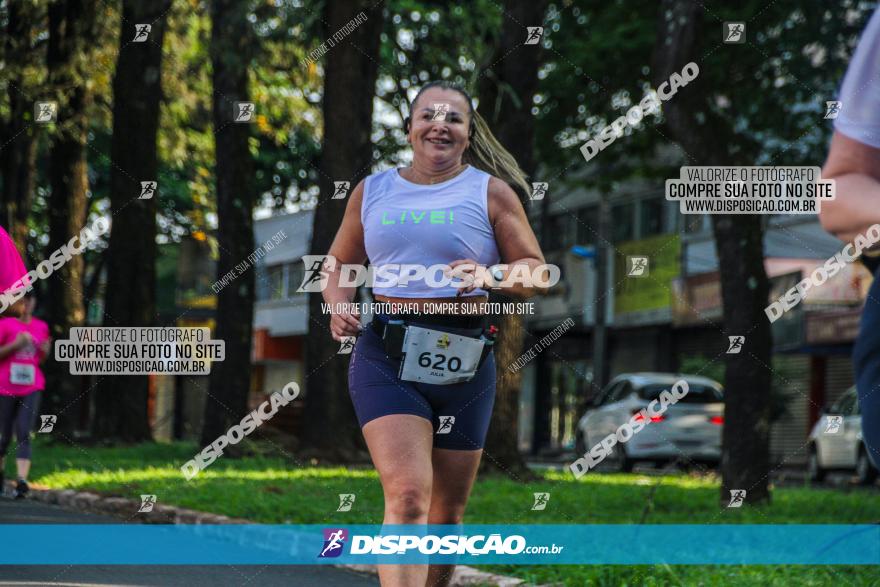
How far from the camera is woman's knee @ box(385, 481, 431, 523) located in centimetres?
460

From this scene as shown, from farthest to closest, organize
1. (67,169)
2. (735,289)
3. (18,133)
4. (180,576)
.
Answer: (67,169), (18,133), (735,289), (180,576)

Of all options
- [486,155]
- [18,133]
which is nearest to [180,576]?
[486,155]

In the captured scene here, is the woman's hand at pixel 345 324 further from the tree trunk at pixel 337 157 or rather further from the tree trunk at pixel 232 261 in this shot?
the tree trunk at pixel 232 261

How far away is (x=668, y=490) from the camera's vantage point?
1359cm

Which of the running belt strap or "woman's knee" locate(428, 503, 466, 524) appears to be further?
"woman's knee" locate(428, 503, 466, 524)

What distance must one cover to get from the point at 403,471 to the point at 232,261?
12.8 meters

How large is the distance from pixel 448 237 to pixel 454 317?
0.27 meters

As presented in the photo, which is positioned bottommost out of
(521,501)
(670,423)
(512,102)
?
(521,501)

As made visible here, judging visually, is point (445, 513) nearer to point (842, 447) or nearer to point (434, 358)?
point (434, 358)

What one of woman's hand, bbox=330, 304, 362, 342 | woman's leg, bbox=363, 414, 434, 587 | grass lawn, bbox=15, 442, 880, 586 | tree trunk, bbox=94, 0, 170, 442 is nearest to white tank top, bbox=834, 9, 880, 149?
woman's leg, bbox=363, 414, 434, 587

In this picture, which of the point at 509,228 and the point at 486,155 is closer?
the point at 509,228

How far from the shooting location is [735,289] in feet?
38.8

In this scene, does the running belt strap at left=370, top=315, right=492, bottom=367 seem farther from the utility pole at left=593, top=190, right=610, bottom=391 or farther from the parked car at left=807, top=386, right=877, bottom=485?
the utility pole at left=593, top=190, right=610, bottom=391

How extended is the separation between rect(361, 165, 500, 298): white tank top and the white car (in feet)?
54.3
